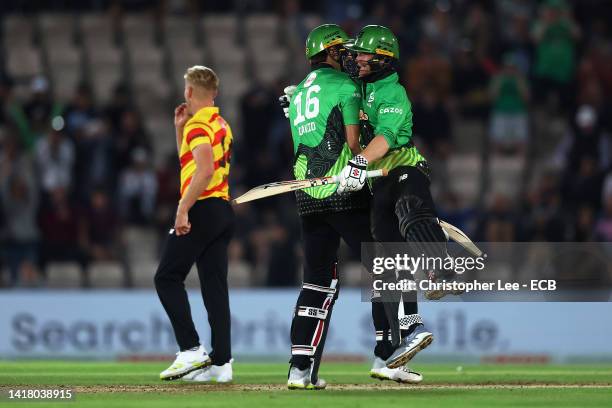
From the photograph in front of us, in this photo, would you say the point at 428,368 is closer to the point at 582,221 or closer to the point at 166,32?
the point at 582,221

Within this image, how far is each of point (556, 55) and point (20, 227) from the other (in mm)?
8827

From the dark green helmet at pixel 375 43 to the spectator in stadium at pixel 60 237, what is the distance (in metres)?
9.39

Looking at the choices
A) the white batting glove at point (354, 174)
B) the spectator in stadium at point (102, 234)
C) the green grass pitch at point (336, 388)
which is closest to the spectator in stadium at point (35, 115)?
the spectator in stadium at point (102, 234)

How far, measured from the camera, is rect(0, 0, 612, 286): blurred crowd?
19250mm

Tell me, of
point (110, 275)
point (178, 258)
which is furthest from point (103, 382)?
point (110, 275)

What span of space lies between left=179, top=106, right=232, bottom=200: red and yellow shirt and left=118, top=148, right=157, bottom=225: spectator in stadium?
929 cm

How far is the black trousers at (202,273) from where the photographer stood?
10.9m

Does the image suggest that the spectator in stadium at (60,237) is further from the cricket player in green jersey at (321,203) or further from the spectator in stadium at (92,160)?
the cricket player in green jersey at (321,203)

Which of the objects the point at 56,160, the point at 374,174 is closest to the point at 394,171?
the point at 374,174

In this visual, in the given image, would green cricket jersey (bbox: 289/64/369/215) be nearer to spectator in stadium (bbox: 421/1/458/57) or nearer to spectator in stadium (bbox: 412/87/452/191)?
spectator in stadium (bbox: 412/87/452/191)

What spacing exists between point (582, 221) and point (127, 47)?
915cm

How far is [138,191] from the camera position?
20266mm
